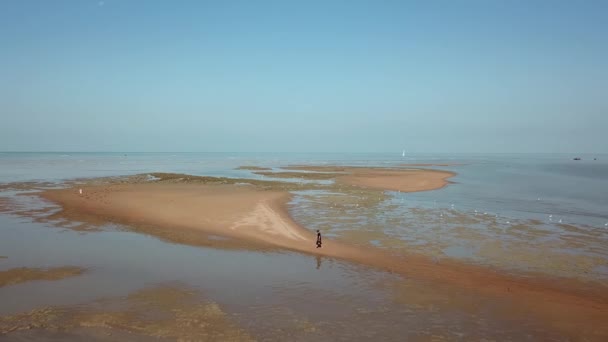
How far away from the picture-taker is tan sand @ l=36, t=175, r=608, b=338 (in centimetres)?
1443

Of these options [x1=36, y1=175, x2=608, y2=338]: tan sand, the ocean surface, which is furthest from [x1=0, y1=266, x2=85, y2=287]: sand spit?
[x1=36, y1=175, x2=608, y2=338]: tan sand

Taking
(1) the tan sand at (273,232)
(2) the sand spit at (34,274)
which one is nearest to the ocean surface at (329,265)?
(2) the sand spit at (34,274)

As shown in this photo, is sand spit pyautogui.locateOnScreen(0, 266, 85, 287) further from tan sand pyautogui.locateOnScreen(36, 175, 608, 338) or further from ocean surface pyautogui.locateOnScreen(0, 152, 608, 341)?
tan sand pyautogui.locateOnScreen(36, 175, 608, 338)

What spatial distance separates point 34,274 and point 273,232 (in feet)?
42.2

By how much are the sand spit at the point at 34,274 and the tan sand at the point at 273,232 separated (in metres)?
7.55

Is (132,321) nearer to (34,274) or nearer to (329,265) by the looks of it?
(34,274)

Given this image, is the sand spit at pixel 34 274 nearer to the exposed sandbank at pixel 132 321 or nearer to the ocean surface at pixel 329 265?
the ocean surface at pixel 329 265

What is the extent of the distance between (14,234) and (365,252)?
69.3 feet

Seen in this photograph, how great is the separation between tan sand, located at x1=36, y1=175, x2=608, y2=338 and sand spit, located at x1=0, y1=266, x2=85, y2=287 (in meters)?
7.55

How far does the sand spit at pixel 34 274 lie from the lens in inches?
625

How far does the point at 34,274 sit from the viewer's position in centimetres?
1666

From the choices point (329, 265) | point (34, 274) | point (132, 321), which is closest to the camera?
point (132, 321)

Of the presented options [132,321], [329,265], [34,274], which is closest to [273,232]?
[329,265]

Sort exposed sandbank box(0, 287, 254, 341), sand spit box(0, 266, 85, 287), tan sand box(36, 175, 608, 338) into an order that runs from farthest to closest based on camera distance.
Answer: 1. sand spit box(0, 266, 85, 287)
2. tan sand box(36, 175, 608, 338)
3. exposed sandbank box(0, 287, 254, 341)
